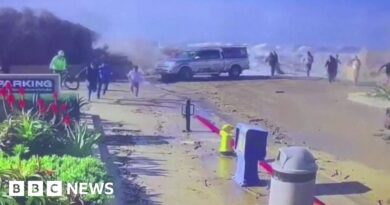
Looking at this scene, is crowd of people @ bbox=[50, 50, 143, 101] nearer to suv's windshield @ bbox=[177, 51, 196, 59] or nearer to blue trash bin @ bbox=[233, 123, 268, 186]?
suv's windshield @ bbox=[177, 51, 196, 59]

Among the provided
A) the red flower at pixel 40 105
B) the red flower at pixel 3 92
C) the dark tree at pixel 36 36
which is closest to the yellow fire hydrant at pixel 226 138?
the dark tree at pixel 36 36

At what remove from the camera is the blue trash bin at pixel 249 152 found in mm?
5969

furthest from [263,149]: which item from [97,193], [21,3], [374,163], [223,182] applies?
[21,3]

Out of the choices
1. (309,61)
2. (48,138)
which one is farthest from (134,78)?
(309,61)

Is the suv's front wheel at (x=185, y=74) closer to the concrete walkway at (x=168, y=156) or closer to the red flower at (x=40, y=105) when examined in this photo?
the concrete walkway at (x=168, y=156)

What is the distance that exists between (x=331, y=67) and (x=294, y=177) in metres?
→ 0.98

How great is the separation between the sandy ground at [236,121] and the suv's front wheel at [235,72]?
6cm

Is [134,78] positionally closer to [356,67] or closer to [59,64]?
[59,64]

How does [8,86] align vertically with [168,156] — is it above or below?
above

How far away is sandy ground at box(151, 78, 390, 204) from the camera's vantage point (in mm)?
5941

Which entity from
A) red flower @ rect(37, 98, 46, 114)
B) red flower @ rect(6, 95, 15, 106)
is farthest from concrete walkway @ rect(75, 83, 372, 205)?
red flower @ rect(6, 95, 15, 106)

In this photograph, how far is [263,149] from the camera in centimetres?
615

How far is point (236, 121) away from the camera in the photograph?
6109mm

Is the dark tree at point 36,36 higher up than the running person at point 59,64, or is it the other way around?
the dark tree at point 36,36
